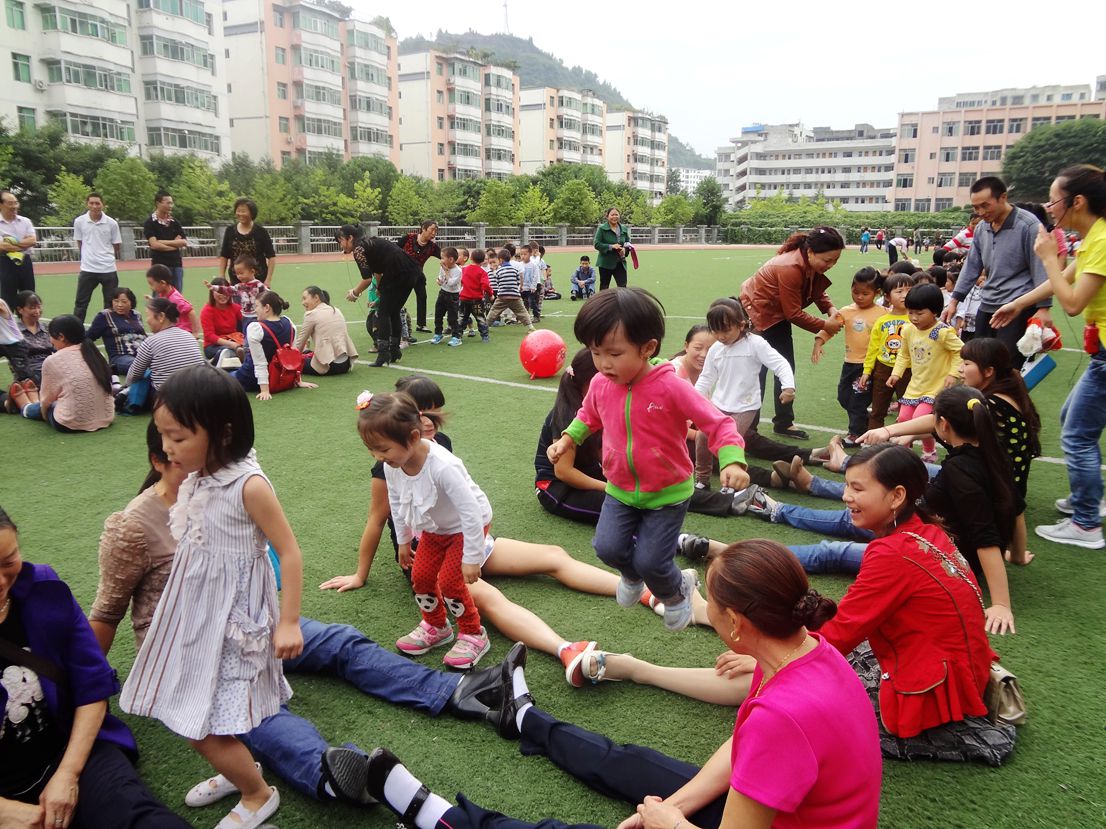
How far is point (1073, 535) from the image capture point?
4871 mm

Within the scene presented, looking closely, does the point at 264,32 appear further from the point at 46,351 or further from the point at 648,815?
the point at 648,815

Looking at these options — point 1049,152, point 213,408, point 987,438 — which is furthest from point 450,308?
point 1049,152

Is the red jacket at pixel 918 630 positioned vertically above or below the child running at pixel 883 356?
below

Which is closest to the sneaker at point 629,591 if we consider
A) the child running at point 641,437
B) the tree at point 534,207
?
the child running at point 641,437

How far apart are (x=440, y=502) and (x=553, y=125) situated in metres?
97.0

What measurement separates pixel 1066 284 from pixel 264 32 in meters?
70.9

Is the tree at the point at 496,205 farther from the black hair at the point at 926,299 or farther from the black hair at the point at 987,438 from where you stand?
the black hair at the point at 987,438

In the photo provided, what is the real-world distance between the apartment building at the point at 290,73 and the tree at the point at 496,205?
1482 cm

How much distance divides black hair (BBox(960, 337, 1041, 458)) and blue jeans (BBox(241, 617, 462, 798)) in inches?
144

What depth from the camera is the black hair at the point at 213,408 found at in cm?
238

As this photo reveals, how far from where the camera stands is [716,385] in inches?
246

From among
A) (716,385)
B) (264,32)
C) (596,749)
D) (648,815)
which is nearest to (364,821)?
(596,749)

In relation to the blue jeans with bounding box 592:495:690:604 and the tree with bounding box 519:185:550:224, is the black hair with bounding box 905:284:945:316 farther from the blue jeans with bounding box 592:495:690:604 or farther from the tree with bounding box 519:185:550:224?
the tree with bounding box 519:185:550:224

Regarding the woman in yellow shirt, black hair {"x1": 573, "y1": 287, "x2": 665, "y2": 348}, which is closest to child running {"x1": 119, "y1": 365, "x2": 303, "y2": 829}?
black hair {"x1": 573, "y1": 287, "x2": 665, "y2": 348}
